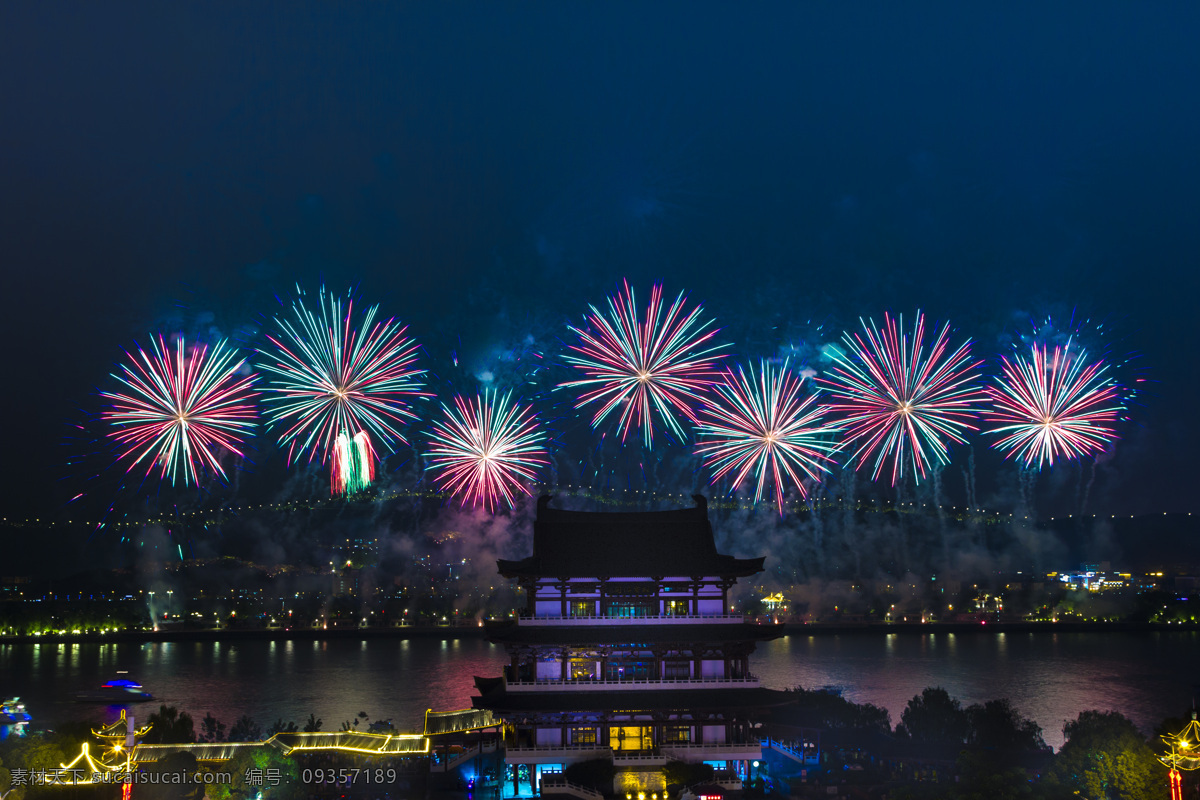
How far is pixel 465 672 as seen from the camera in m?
104

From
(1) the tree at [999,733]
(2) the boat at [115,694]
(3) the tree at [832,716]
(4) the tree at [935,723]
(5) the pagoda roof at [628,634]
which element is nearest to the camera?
(5) the pagoda roof at [628,634]

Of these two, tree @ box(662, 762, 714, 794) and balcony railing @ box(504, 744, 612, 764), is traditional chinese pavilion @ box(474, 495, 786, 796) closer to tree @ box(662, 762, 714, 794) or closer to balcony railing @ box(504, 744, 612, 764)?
balcony railing @ box(504, 744, 612, 764)

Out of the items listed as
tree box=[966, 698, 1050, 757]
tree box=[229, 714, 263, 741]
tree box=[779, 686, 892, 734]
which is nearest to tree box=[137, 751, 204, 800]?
tree box=[229, 714, 263, 741]

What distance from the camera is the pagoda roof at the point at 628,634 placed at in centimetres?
3825

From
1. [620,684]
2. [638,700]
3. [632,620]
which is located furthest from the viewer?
[632,620]

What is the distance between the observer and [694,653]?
38.8 metres

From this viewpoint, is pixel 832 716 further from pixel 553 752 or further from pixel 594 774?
pixel 553 752

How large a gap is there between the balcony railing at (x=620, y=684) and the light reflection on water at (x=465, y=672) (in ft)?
104

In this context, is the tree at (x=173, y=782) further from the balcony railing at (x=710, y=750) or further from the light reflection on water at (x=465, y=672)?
the light reflection on water at (x=465, y=672)

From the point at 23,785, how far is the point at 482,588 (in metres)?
137

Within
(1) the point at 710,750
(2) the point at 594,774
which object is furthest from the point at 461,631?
(2) the point at 594,774

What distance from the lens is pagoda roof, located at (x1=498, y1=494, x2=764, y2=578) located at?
39.9 m

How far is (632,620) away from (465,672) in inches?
2756


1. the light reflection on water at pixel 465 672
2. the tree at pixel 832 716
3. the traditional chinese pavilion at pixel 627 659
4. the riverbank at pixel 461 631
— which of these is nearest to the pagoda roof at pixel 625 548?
the traditional chinese pavilion at pixel 627 659
